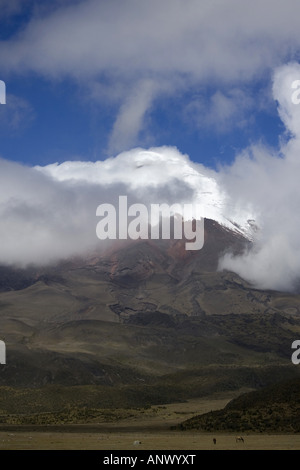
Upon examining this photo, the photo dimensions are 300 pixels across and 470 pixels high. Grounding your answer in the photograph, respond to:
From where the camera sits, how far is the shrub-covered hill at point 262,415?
8894 cm

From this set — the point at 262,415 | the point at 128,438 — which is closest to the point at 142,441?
the point at 128,438

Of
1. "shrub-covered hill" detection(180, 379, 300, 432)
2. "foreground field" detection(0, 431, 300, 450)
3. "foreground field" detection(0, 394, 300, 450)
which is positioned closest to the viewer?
"foreground field" detection(0, 431, 300, 450)

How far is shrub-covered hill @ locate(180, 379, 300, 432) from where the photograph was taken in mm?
88938

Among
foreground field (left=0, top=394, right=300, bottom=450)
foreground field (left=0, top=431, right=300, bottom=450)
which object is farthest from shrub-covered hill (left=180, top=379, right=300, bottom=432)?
foreground field (left=0, top=431, right=300, bottom=450)

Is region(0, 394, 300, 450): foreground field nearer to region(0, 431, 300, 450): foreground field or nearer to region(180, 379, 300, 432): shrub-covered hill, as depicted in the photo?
region(0, 431, 300, 450): foreground field

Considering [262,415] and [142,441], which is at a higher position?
[262,415]

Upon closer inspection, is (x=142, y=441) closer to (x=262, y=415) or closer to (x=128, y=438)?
(x=128, y=438)

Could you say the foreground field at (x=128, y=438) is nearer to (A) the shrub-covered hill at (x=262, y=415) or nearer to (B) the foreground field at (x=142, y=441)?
(B) the foreground field at (x=142, y=441)

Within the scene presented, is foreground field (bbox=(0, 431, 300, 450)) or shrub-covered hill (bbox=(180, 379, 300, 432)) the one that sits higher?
shrub-covered hill (bbox=(180, 379, 300, 432))

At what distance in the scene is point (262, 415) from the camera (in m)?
94.1

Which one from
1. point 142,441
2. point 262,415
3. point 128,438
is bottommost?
point 142,441

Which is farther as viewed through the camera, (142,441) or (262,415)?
(262,415)

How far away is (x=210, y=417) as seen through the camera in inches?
4001

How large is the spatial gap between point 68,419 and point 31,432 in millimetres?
23590
